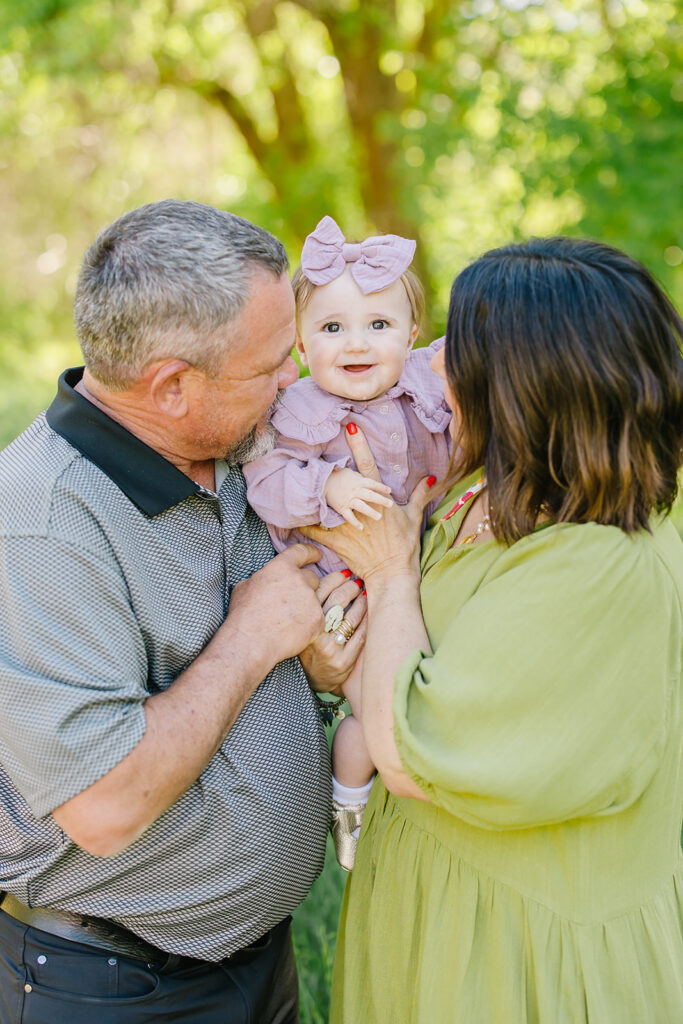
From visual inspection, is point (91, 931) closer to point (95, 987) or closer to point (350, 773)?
point (95, 987)

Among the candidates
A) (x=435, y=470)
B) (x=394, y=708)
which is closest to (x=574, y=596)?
(x=394, y=708)

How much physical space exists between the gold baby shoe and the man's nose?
1.06 metres

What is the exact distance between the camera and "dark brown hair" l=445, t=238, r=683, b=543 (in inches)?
67.5

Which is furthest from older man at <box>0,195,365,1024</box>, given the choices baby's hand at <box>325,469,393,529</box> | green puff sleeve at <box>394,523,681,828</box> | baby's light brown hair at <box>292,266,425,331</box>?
green puff sleeve at <box>394,523,681,828</box>

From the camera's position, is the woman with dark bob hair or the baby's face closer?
the woman with dark bob hair

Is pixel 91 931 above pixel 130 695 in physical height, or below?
below

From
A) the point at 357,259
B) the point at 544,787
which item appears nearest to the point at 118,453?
the point at 357,259

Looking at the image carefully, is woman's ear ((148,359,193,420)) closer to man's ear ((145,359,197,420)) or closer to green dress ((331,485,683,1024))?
man's ear ((145,359,197,420))

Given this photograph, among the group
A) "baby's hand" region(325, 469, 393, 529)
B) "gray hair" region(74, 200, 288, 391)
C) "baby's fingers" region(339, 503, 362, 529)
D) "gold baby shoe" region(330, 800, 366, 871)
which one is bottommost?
"gold baby shoe" region(330, 800, 366, 871)

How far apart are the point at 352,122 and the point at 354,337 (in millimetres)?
9673

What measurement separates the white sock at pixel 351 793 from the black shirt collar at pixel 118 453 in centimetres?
85

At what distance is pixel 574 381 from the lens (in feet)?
5.62

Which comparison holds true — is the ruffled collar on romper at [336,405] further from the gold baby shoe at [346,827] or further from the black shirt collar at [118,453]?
the gold baby shoe at [346,827]

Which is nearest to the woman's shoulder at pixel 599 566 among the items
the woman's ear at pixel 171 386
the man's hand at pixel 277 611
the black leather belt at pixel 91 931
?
the man's hand at pixel 277 611
